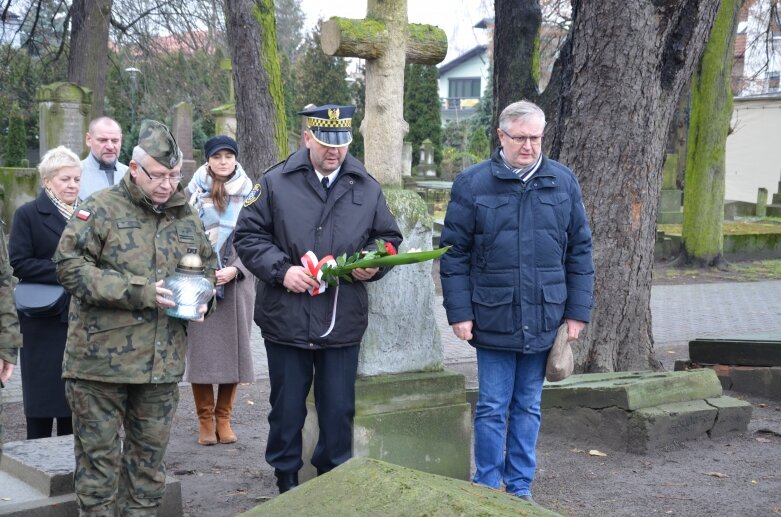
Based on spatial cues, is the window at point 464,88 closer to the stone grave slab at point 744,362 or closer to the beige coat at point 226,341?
the stone grave slab at point 744,362

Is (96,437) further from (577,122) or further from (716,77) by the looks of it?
(716,77)

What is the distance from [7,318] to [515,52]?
7896mm

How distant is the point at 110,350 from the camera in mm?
4047

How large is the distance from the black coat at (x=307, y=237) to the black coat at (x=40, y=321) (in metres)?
1.35

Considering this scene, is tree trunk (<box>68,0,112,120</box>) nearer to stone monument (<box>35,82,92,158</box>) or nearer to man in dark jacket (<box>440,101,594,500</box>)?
stone monument (<box>35,82,92,158</box>)

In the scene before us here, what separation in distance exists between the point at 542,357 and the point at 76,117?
14047mm

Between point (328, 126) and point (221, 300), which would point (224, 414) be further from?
point (328, 126)

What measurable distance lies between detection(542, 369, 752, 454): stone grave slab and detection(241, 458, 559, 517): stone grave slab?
3520 millimetres

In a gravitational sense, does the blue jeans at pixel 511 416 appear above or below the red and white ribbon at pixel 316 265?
below

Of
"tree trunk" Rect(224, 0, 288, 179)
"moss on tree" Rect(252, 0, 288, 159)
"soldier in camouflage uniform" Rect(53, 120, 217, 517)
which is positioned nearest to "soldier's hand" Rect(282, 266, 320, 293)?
"soldier in camouflage uniform" Rect(53, 120, 217, 517)

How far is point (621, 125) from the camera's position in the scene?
7.26m

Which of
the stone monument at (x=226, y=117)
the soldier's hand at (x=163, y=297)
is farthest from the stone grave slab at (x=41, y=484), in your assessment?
the stone monument at (x=226, y=117)

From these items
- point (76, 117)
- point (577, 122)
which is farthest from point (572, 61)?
point (76, 117)

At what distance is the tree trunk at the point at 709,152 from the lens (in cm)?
→ 1652
